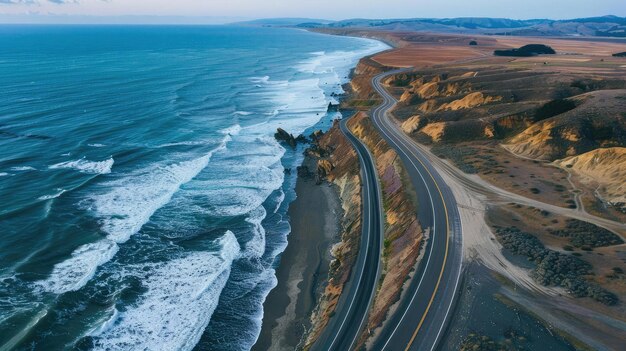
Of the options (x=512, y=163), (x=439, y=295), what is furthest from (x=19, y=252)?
(x=512, y=163)

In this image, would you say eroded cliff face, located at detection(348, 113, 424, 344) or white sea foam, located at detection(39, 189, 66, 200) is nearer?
eroded cliff face, located at detection(348, 113, 424, 344)

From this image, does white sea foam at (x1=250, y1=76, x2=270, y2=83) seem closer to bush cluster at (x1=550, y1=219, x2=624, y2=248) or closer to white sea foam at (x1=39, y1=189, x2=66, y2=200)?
white sea foam at (x1=39, y1=189, x2=66, y2=200)

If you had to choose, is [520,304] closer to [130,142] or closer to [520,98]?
[520,98]

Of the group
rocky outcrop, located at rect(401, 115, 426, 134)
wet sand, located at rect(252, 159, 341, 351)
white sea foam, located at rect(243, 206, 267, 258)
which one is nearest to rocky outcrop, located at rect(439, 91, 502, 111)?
→ rocky outcrop, located at rect(401, 115, 426, 134)

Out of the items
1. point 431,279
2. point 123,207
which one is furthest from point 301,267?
point 123,207

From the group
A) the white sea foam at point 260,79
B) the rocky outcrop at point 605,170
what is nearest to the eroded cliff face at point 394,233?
the rocky outcrop at point 605,170

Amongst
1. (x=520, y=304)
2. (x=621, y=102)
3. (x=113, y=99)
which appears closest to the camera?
(x=520, y=304)

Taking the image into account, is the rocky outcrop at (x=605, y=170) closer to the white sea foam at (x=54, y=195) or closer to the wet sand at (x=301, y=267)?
the wet sand at (x=301, y=267)

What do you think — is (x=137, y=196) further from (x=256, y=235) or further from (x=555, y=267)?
(x=555, y=267)
